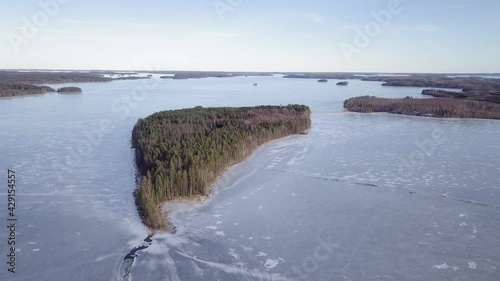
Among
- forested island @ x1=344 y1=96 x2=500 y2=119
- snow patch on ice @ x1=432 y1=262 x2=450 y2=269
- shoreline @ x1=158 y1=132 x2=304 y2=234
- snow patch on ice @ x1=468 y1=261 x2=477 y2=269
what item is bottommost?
snow patch on ice @ x1=468 y1=261 x2=477 y2=269

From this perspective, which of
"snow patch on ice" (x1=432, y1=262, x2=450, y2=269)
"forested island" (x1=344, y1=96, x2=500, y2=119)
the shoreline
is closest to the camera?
"snow patch on ice" (x1=432, y1=262, x2=450, y2=269)

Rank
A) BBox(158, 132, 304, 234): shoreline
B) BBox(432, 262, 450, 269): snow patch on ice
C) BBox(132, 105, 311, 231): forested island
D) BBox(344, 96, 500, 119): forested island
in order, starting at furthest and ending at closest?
BBox(344, 96, 500, 119): forested island → BBox(132, 105, 311, 231): forested island → BBox(158, 132, 304, 234): shoreline → BBox(432, 262, 450, 269): snow patch on ice

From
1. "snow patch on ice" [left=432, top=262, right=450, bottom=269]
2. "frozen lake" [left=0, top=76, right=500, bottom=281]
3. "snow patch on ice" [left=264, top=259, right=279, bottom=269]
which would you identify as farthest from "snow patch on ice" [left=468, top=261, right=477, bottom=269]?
"snow patch on ice" [left=264, top=259, right=279, bottom=269]

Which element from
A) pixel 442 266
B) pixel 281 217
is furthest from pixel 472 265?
pixel 281 217

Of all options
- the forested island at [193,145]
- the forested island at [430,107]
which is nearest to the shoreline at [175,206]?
the forested island at [193,145]

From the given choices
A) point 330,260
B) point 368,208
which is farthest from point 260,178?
point 330,260

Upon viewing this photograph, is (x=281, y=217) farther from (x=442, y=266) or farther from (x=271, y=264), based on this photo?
(x=442, y=266)

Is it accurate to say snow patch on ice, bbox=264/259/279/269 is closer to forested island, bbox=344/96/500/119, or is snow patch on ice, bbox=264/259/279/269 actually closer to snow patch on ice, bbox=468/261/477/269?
snow patch on ice, bbox=468/261/477/269
